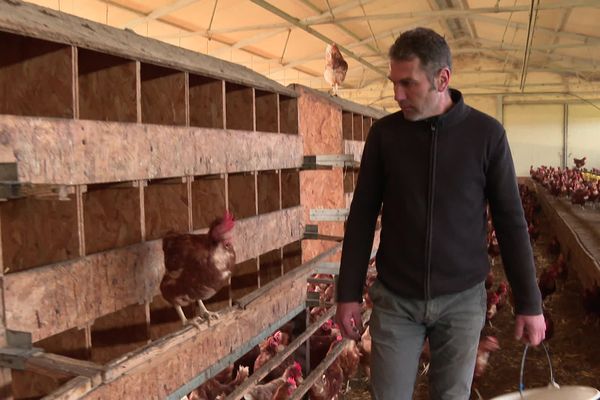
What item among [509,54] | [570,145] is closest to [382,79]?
[509,54]

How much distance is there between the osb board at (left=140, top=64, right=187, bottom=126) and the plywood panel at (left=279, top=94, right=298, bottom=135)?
1.31 meters

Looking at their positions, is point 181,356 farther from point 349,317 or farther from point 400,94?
point 400,94

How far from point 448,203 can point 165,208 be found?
1.59m

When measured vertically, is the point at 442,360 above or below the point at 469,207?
below

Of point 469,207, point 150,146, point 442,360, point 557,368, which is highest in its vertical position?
point 150,146

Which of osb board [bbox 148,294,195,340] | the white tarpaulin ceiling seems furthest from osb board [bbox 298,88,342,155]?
the white tarpaulin ceiling

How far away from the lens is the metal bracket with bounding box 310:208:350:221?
12.8 feet

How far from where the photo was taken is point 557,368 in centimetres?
392

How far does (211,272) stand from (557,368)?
2858 mm

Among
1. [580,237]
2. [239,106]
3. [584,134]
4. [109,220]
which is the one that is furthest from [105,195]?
[584,134]

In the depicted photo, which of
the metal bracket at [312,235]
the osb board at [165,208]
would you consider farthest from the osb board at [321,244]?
the osb board at [165,208]

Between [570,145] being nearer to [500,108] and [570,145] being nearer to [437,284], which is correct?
[500,108]

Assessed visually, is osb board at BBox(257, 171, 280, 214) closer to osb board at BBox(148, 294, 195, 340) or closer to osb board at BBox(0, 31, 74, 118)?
osb board at BBox(148, 294, 195, 340)

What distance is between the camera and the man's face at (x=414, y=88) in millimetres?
1624
